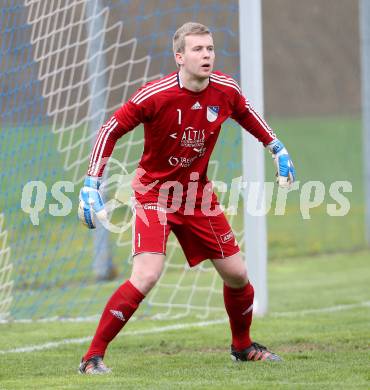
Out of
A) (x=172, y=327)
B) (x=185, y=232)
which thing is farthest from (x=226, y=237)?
(x=172, y=327)

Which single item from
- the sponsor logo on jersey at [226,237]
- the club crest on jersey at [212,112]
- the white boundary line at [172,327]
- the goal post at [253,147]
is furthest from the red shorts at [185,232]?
the goal post at [253,147]

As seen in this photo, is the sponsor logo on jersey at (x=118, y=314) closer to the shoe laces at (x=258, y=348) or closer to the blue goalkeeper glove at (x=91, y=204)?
the blue goalkeeper glove at (x=91, y=204)

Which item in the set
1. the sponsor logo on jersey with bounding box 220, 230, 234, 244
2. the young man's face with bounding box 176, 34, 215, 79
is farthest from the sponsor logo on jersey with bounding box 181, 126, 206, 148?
the sponsor logo on jersey with bounding box 220, 230, 234, 244

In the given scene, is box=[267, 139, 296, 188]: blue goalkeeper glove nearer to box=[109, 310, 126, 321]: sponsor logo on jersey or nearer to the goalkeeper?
the goalkeeper

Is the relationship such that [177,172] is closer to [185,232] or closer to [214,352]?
[185,232]

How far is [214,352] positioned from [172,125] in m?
1.65

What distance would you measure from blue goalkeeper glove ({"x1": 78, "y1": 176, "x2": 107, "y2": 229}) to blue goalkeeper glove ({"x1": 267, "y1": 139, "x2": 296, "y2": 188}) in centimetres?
108

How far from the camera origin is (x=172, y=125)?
18.3 ft

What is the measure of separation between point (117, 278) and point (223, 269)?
505cm

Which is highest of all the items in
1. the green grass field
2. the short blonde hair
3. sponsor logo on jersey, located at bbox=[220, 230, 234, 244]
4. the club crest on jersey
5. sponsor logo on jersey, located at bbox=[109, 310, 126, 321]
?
the short blonde hair

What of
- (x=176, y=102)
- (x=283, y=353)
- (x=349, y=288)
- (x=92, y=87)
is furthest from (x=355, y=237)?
(x=176, y=102)

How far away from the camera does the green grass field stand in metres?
5.22

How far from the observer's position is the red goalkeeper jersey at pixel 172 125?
18.1 ft

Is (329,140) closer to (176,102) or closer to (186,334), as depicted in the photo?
(186,334)
